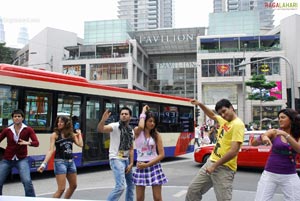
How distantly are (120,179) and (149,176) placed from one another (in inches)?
25.0

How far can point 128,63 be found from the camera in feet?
190

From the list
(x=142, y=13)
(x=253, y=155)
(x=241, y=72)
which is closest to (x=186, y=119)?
(x=253, y=155)

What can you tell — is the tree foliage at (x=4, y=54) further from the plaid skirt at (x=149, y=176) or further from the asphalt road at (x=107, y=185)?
the plaid skirt at (x=149, y=176)

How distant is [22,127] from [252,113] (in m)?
47.7

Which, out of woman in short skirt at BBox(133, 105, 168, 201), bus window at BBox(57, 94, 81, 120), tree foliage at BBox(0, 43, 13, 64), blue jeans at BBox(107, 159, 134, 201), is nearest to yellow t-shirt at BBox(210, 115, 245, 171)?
woman in short skirt at BBox(133, 105, 168, 201)

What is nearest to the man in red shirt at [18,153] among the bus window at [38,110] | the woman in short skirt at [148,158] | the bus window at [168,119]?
the woman in short skirt at [148,158]

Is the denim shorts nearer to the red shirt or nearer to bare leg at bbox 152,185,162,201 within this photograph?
the red shirt

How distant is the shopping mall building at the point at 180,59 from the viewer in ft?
166

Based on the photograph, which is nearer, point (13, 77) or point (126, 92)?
point (13, 77)

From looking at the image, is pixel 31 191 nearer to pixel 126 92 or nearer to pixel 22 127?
pixel 22 127

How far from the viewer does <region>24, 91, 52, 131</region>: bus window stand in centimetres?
896

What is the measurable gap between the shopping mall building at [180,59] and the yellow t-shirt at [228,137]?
115ft

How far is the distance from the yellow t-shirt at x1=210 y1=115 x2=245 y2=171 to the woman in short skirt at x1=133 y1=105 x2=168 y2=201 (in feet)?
2.62

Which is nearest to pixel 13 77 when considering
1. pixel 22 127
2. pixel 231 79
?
pixel 22 127
